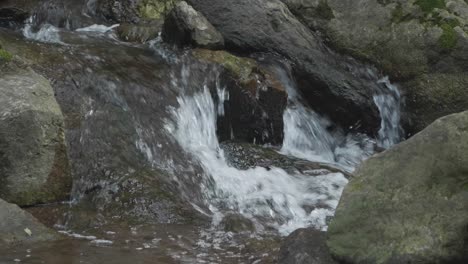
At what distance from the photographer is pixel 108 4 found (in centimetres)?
1338

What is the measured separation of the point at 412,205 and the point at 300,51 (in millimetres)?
7580

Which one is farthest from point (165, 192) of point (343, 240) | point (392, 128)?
point (392, 128)

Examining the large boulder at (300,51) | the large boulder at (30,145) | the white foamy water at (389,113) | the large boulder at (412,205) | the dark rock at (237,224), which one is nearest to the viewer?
the large boulder at (412,205)

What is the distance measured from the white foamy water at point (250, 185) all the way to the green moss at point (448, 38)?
4841mm

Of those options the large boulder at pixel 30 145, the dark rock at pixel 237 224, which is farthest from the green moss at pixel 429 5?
the large boulder at pixel 30 145

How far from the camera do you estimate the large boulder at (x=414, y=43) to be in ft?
41.1

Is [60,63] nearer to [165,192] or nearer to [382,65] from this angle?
[165,192]

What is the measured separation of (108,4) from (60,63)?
4.73 m

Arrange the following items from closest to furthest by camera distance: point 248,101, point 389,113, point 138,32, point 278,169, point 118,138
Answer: point 118,138 → point 278,169 → point 248,101 → point 138,32 → point 389,113

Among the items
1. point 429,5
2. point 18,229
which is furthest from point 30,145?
point 429,5

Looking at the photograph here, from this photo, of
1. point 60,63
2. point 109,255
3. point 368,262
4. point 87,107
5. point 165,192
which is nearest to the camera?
point 368,262

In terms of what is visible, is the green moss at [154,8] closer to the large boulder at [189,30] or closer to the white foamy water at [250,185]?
the large boulder at [189,30]

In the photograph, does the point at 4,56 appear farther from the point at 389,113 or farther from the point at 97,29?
the point at 389,113

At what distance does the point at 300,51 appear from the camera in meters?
12.0
